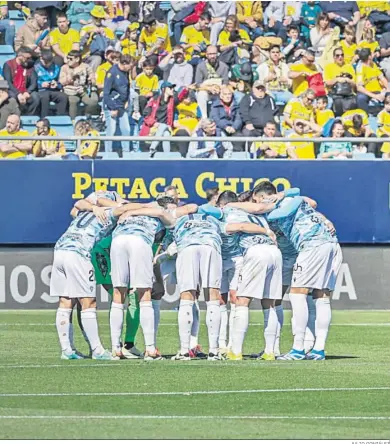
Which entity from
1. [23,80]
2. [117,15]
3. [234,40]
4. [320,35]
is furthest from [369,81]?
[23,80]

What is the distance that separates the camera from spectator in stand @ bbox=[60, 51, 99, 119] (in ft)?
70.7

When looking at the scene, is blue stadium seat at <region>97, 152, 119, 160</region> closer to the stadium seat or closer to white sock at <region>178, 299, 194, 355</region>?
the stadium seat

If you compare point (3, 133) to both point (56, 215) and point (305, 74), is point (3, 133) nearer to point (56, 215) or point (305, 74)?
point (56, 215)

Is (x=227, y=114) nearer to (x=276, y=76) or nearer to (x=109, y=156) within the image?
(x=276, y=76)

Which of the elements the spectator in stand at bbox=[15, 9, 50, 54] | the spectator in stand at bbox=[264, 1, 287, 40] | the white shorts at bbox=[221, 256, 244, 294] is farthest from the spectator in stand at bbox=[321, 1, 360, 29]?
the white shorts at bbox=[221, 256, 244, 294]

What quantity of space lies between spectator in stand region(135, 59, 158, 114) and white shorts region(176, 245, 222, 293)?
874 cm

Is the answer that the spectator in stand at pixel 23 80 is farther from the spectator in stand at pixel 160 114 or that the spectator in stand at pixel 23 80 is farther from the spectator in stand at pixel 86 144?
the spectator in stand at pixel 160 114

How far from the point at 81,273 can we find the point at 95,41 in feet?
34.3

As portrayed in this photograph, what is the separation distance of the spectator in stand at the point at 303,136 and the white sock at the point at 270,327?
719cm

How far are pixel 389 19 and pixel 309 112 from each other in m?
4.15

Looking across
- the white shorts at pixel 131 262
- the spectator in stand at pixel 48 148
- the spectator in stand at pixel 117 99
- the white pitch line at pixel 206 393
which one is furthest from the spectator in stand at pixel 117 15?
the white pitch line at pixel 206 393

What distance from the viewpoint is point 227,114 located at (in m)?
21.1

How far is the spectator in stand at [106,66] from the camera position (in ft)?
72.0

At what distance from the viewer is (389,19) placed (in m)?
24.4
